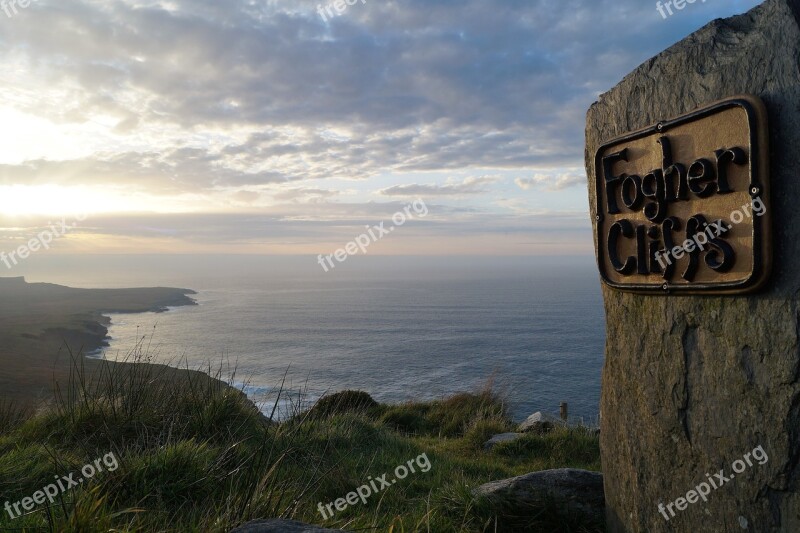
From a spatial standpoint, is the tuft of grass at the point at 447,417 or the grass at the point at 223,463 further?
the tuft of grass at the point at 447,417

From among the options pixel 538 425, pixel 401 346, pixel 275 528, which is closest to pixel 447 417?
pixel 538 425

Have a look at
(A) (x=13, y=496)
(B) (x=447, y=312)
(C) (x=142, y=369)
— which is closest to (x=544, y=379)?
(C) (x=142, y=369)

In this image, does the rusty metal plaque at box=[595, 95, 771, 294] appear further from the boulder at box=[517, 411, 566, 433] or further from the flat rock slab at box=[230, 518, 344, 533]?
the boulder at box=[517, 411, 566, 433]

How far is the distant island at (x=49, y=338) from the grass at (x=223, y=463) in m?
0.70

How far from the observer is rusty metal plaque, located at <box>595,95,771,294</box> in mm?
2201

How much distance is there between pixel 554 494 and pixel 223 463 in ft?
7.65

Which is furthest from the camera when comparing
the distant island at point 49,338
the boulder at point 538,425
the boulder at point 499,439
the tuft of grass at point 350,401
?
the distant island at point 49,338

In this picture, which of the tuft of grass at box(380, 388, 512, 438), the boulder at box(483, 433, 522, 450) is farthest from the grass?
the tuft of grass at box(380, 388, 512, 438)

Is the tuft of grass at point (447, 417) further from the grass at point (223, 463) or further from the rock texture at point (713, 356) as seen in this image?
the rock texture at point (713, 356)

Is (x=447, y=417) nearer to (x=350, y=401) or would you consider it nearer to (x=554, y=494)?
(x=350, y=401)

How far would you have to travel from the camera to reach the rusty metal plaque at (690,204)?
7.22 ft

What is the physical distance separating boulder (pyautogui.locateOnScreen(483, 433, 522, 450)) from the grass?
187 millimetres

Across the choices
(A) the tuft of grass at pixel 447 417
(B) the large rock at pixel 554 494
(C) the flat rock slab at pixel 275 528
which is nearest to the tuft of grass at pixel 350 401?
(A) the tuft of grass at pixel 447 417

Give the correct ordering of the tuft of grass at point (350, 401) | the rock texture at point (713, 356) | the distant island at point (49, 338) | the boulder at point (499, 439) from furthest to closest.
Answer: the distant island at point (49, 338) < the tuft of grass at point (350, 401) < the boulder at point (499, 439) < the rock texture at point (713, 356)
